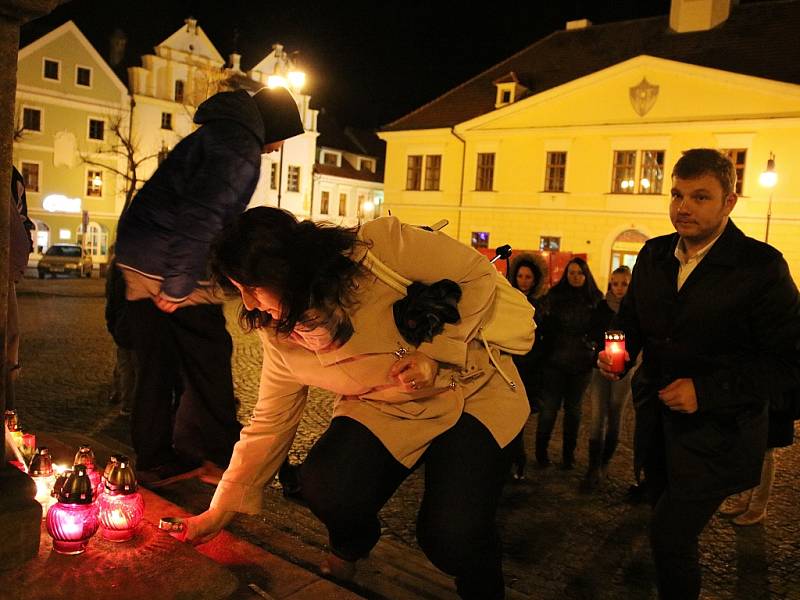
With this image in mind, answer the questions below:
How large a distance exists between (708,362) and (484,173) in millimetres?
31680

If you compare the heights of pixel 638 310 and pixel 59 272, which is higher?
pixel 638 310

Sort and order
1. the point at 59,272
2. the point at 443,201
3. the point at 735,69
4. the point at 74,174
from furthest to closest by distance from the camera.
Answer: the point at 74,174, the point at 443,201, the point at 59,272, the point at 735,69

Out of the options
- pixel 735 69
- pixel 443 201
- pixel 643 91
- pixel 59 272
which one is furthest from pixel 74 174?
pixel 735 69

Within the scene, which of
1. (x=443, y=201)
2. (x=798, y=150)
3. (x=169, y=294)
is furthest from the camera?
(x=443, y=201)

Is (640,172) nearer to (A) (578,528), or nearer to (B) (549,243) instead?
(B) (549,243)

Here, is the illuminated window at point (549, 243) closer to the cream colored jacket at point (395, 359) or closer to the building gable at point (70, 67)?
the building gable at point (70, 67)

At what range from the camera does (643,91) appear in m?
29.0

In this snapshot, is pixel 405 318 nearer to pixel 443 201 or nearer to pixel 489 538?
pixel 489 538

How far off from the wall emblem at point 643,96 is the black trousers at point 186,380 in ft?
92.8

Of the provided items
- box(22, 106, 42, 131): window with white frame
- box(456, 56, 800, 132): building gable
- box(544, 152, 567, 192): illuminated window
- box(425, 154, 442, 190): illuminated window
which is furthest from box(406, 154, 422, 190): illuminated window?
box(22, 106, 42, 131): window with white frame

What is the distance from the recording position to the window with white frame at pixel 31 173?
4150 cm

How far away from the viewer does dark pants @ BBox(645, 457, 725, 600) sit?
294 cm

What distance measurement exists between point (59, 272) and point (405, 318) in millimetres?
33766

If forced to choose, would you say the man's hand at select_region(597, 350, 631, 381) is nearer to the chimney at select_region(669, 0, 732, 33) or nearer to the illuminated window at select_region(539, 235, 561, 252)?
the illuminated window at select_region(539, 235, 561, 252)
